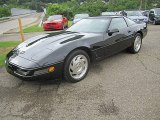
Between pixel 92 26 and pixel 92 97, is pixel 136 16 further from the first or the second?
A: pixel 92 97

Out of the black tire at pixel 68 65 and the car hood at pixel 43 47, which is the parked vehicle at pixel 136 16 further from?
the black tire at pixel 68 65

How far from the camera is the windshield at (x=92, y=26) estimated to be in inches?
194

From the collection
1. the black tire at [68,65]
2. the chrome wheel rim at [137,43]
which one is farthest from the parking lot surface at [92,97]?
the chrome wheel rim at [137,43]

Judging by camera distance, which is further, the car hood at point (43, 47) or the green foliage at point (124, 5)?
the green foliage at point (124, 5)

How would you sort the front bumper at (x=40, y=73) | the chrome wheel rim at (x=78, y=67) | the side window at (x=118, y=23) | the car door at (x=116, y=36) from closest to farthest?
the front bumper at (x=40, y=73)
the chrome wheel rim at (x=78, y=67)
the car door at (x=116, y=36)
the side window at (x=118, y=23)

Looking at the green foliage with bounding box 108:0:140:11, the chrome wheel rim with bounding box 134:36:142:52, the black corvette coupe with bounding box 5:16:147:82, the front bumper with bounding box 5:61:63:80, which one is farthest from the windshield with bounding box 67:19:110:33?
the green foliage with bounding box 108:0:140:11

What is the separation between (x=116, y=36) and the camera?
5.09 meters

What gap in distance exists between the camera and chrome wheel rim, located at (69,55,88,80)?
13.3 feet

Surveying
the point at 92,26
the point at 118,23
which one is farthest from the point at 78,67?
the point at 118,23

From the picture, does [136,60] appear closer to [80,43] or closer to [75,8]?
[80,43]

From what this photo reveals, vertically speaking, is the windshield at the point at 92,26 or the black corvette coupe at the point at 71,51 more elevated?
the windshield at the point at 92,26

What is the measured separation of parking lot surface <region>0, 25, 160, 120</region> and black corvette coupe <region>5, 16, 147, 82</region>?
355 millimetres

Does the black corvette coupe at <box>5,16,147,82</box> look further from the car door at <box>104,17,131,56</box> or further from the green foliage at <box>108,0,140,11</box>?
the green foliage at <box>108,0,140,11</box>

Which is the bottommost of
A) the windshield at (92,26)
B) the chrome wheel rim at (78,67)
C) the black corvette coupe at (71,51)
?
the chrome wheel rim at (78,67)
